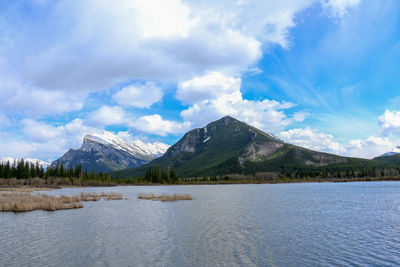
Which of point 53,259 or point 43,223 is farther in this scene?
point 43,223

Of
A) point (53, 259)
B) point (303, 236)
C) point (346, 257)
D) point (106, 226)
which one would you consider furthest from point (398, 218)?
point (53, 259)

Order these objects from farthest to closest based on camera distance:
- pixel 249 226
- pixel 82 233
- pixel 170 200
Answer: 1. pixel 170 200
2. pixel 249 226
3. pixel 82 233

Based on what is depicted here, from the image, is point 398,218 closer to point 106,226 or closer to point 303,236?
point 303,236

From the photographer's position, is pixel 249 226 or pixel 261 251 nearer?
pixel 261 251

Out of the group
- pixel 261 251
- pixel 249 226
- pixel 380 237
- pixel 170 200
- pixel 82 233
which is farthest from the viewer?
pixel 170 200

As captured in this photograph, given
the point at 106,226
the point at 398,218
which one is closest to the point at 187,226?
the point at 106,226

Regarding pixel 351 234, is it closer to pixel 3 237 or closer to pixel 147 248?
pixel 147 248

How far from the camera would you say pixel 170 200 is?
82562 millimetres

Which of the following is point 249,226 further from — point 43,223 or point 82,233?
point 43,223

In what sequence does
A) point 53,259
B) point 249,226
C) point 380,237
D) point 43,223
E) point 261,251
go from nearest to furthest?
1. point 53,259
2. point 261,251
3. point 380,237
4. point 249,226
5. point 43,223

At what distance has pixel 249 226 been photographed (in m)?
39.8

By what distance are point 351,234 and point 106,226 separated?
106ft

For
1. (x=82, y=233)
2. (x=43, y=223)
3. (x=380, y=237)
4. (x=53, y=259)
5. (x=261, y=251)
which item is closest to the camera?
(x=53, y=259)

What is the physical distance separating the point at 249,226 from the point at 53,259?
2480 centimetres
